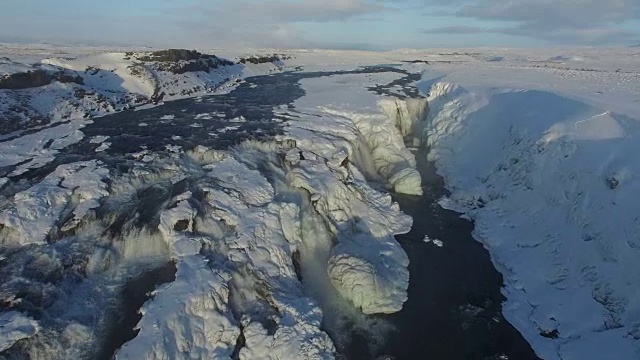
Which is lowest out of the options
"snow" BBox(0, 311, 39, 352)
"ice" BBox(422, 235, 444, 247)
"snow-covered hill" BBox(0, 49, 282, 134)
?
"ice" BBox(422, 235, 444, 247)

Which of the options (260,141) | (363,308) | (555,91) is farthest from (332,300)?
(555,91)

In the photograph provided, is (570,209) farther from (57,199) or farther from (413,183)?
(57,199)

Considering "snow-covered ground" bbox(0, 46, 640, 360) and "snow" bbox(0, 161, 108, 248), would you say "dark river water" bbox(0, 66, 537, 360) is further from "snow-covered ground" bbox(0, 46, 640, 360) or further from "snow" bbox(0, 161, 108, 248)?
"snow" bbox(0, 161, 108, 248)

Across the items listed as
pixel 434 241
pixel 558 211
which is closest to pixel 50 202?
pixel 434 241

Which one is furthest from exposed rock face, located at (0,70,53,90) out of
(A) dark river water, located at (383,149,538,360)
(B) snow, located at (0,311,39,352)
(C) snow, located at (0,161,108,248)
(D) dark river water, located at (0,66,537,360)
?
(A) dark river water, located at (383,149,538,360)

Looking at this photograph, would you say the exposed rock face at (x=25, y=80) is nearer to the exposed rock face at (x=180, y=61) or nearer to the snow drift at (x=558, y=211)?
the exposed rock face at (x=180, y=61)

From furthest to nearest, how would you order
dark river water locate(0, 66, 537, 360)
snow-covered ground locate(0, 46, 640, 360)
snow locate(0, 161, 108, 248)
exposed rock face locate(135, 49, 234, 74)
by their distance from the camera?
exposed rock face locate(135, 49, 234, 74), snow locate(0, 161, 108, 248), dark river water locate(0, 66, 537, 360), snow-covered ground locate(0, 46, 640, 360)

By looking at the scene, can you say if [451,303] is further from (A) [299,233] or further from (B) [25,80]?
(B) [25,80]
